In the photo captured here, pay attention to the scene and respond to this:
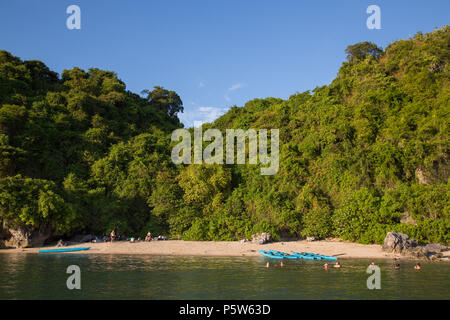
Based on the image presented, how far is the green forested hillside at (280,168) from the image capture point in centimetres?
2780

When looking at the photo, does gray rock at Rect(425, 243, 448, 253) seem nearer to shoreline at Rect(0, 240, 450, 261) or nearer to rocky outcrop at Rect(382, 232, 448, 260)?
rocky outcrop at Rect(382, 232, 448, 260)

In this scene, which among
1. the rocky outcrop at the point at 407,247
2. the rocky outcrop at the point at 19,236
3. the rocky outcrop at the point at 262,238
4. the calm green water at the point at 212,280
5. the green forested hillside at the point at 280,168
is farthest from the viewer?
the rocky outcrop at the point at 262,238

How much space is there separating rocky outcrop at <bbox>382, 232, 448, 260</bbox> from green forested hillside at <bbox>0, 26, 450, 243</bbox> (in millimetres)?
1535

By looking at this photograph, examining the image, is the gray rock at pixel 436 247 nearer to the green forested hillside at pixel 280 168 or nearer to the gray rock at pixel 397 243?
the gray rock at pixel 397 243

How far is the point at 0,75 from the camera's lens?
40.7 m

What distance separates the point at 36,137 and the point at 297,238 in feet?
90.3

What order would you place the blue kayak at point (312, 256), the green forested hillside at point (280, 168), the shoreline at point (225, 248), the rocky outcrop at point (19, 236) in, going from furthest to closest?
the green forested hillside at point (280, 168), the rocky outcrop at point (19, 236), the shoreline at point (225, 248), the blue kayak at point (312, 256)

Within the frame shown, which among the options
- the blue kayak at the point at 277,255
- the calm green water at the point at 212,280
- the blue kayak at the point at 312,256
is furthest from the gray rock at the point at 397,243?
the blue kayak at the point at 277,255

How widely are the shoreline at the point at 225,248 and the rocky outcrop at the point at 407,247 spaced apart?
1.52ft

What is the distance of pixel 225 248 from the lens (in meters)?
27.9

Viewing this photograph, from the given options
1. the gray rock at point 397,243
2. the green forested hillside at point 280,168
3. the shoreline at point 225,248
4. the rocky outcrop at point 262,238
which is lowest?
the shoreline at point 225,248

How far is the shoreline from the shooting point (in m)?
25.3

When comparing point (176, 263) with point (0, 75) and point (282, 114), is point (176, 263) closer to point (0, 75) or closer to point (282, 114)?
point (282, 114)

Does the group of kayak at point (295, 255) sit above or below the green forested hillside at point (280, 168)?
below
